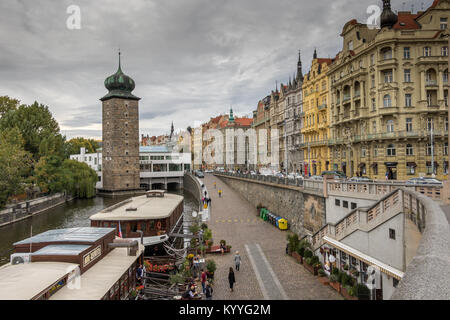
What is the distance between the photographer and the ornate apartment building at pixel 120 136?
72.6 meters

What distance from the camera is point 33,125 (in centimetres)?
5656

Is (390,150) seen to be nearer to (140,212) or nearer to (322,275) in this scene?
(322,275)

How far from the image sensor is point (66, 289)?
11922 millimetres

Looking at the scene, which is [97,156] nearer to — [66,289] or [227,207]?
[227,207]

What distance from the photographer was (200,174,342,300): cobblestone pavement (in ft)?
48.8

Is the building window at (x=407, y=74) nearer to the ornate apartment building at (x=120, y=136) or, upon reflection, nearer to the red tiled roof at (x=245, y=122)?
the ornate apartment building at (x=120, y=136)

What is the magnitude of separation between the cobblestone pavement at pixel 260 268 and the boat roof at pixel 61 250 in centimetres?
677

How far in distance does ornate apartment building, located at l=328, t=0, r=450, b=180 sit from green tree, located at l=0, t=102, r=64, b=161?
5171 centimetres

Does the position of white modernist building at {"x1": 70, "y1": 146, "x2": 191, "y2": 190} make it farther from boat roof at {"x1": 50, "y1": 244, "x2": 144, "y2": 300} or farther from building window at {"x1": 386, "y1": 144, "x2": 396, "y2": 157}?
boat roof at {"x1": 50, "y1": 244, "x2": 144, "y2": 300}

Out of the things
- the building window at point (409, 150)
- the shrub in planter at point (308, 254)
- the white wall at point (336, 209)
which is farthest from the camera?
the building window at point (409, 150)

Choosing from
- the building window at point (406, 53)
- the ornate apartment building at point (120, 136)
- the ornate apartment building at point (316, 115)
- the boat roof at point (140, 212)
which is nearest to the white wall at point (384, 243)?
the boat roof at point (140, 212)

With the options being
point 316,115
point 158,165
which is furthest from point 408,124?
point 158,165

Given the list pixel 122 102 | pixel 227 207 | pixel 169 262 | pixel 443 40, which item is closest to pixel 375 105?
pixel 443 40

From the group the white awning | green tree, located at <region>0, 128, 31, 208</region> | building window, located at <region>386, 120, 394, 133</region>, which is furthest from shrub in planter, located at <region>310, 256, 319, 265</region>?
green tree, located at <region>0, 128, 31, 208</region>
